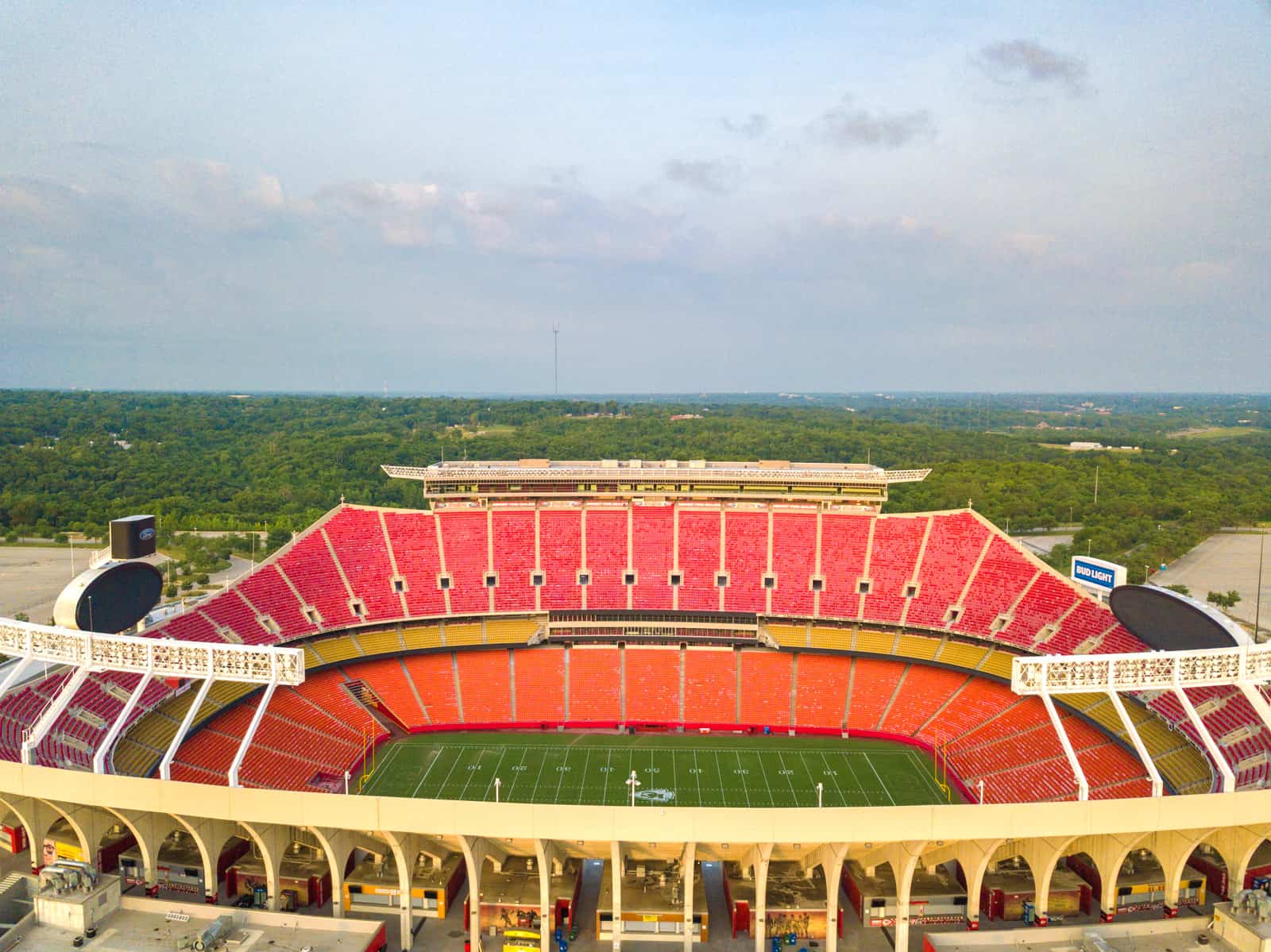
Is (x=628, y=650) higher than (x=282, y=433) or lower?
lower

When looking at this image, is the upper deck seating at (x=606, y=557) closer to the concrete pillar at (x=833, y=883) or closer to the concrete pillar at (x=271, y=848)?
the concrete pillar at (x=271, y=848)

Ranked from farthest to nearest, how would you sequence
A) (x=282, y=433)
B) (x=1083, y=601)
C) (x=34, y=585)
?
(x=282, y=433) → (x=34, y=585) → (x=1083, y=601)

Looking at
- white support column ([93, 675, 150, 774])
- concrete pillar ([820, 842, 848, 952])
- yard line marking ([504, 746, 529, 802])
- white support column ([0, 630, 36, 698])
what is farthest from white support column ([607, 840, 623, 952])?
white support column ([0, 630, 36, 698])

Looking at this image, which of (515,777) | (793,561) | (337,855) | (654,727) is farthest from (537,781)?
(793,561)

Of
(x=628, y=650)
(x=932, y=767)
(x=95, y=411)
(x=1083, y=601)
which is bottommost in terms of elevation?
(x=932, y=767)

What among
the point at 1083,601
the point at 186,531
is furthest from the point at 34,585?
the point at 1083,601

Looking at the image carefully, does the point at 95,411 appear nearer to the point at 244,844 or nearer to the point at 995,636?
the point at 244,844
